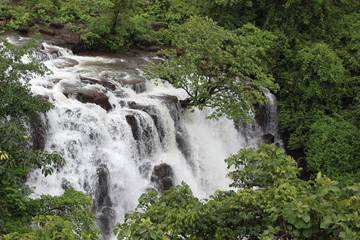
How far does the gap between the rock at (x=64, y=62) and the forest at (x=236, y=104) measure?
1.99 meters

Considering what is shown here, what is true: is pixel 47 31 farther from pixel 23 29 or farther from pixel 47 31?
pixel 23 29

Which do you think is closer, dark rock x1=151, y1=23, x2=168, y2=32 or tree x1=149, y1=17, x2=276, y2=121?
tree x1=149, y1=17, x2=276, y2=121

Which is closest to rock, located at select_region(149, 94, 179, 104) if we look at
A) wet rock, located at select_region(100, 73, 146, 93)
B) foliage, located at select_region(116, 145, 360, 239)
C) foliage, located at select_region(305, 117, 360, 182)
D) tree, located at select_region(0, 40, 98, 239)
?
wet rock, located at select_region(100, 73, 146, 93)

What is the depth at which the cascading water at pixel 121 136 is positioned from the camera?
11.7 m

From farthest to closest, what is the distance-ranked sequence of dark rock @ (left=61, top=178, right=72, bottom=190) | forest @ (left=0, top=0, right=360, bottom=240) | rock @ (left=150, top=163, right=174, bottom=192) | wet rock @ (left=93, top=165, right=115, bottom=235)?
rock @ (left=150, top=163, right=174, bottom=192), wet rock @ (left=93, top=165, right=115, bottom=235), dark rock @ (left=61, top=178, right=72, bottom=190), forest @ (left=0, top=0, right=360, bottom=240)

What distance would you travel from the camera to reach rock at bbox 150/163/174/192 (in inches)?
507

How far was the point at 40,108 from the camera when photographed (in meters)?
9.20

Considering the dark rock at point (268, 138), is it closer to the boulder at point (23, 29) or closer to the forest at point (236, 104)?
the forest at point (236, 104)

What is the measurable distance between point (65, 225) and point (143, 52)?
14005 millimetres

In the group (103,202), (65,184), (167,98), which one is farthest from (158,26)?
(65,184)

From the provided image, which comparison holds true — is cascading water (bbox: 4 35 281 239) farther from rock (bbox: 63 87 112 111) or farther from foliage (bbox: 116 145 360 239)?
foliage (bbox: 116 145 360 239)

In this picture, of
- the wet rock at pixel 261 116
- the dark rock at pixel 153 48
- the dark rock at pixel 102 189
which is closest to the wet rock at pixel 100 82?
the dark rock at pixel 102 189

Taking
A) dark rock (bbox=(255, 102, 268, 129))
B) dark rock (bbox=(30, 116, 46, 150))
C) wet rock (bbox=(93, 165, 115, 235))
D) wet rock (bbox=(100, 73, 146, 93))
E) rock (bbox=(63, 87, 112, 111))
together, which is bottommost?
wet rock (bbox=(93, 165, 115, 235))

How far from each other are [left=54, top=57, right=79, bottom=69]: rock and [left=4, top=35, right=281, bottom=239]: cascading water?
37 millimetres
